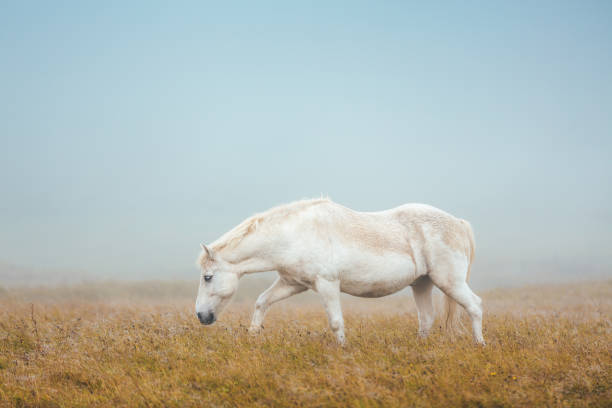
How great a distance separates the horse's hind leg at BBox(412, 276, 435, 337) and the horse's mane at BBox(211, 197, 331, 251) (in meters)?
2.33

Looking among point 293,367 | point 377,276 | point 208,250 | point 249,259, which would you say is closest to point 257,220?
point 249,259

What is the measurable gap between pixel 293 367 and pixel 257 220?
2.39m

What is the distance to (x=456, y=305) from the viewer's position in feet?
25.2

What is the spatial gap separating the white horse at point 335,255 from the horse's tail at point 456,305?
1.39 feet

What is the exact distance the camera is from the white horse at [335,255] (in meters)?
6.43

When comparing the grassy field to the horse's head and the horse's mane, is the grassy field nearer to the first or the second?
the horse's head

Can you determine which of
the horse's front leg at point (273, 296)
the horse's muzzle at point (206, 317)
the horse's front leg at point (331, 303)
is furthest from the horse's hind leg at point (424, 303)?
Answer: the horse's muzzle at point (206, 317)

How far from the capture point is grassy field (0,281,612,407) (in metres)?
4.60

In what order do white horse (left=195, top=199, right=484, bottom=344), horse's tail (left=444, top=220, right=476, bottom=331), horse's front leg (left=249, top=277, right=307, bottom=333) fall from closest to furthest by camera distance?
white horse (left=195, top=199, right=484, bottom=344) < horse's front leg (left=249, top=277, right=307, bottom=333) < horse's tail (left=444, top=220, right=476, bottom=331)

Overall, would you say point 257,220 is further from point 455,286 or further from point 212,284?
point 455,286

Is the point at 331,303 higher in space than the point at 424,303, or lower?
higher

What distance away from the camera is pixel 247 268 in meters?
6.74

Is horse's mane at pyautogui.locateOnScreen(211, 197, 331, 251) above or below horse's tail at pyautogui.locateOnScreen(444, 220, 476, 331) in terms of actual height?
above

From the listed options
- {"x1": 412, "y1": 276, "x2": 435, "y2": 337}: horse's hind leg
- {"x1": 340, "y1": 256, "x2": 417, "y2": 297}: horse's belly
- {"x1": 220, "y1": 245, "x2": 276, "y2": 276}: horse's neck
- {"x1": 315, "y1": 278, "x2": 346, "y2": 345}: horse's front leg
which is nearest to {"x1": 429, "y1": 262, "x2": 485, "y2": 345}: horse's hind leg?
{"x1": 340, "y1": 256, "x2": 417, "y2": 297}: horse's belly
